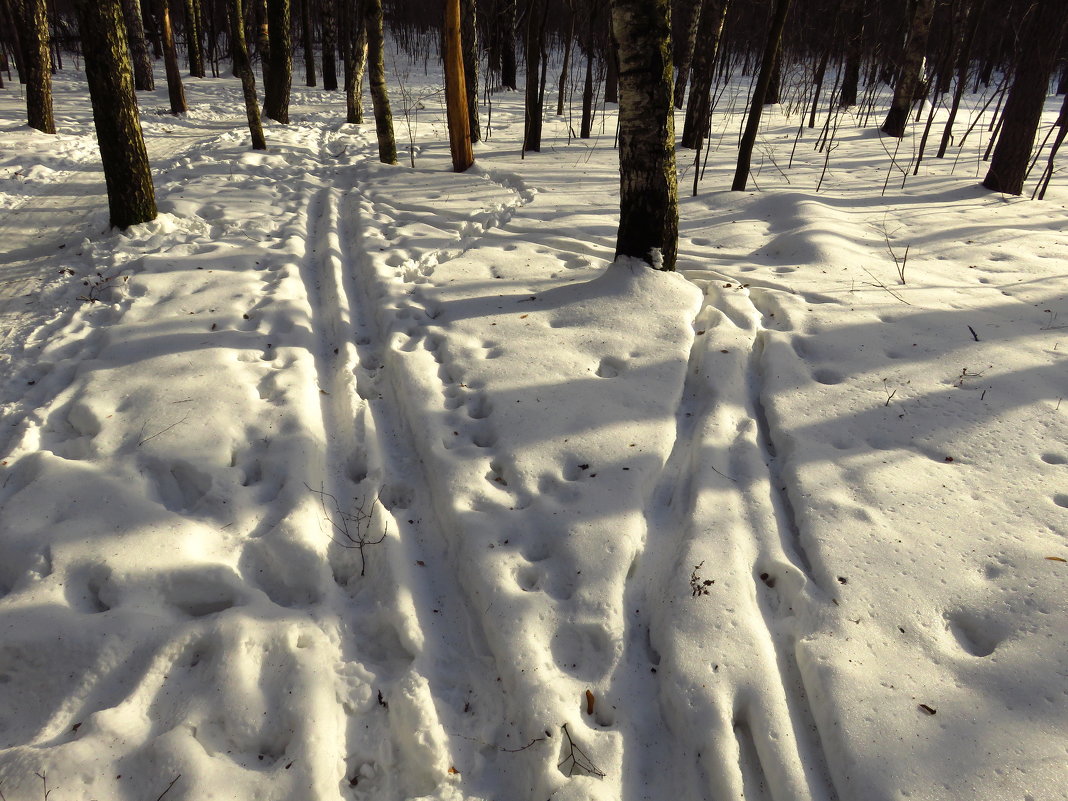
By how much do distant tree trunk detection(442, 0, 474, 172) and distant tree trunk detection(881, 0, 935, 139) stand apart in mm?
7393

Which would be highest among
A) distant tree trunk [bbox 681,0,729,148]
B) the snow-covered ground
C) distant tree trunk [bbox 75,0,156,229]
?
distant tree trunk [bbox 681,0,729,148]

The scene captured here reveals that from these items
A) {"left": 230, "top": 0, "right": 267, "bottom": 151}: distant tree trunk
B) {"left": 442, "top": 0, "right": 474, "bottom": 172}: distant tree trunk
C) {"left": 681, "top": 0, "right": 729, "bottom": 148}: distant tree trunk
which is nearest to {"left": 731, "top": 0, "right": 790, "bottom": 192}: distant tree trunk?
{"left": 681, "top": 0, "right": 729, "bottom": 148}: distant tree trunk

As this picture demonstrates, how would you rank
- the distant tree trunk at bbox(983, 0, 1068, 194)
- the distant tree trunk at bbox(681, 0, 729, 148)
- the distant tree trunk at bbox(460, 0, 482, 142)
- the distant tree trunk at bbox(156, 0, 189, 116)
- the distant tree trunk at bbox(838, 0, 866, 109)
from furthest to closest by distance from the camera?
the distant tree trunk at bbox(838, 0, 866, 109), the distant tree trunk at bbox(156, 0, 189, 116), the distant tree trunk at bbox(460, 0, 482, 142), the distant tree trunk at bbox(681, 0, 729, 148), the distant tree trunk at bbox(983, 0, 1068, 194)

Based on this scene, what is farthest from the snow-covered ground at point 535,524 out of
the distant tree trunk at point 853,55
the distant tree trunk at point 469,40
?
the distant tree trunk at point 853,55

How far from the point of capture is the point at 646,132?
155 inches

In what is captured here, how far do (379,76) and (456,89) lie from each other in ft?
4.02

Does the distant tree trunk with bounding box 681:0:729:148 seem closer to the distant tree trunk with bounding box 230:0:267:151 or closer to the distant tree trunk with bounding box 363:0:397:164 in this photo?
the distant tree trunk with bounding box 363:0:397:164

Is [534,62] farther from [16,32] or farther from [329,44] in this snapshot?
[16,32]

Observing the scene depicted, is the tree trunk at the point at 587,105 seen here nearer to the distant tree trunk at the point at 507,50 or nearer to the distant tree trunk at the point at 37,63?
the distant tree trunk at the point at 507,50

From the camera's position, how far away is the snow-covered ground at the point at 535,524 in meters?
1.85

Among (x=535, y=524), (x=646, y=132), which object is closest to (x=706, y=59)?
(x=646, y=132)

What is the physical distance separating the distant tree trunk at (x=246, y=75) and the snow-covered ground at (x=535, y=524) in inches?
155

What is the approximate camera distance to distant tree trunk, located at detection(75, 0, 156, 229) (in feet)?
15.8

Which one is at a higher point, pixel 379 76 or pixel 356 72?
pixel 356 72
